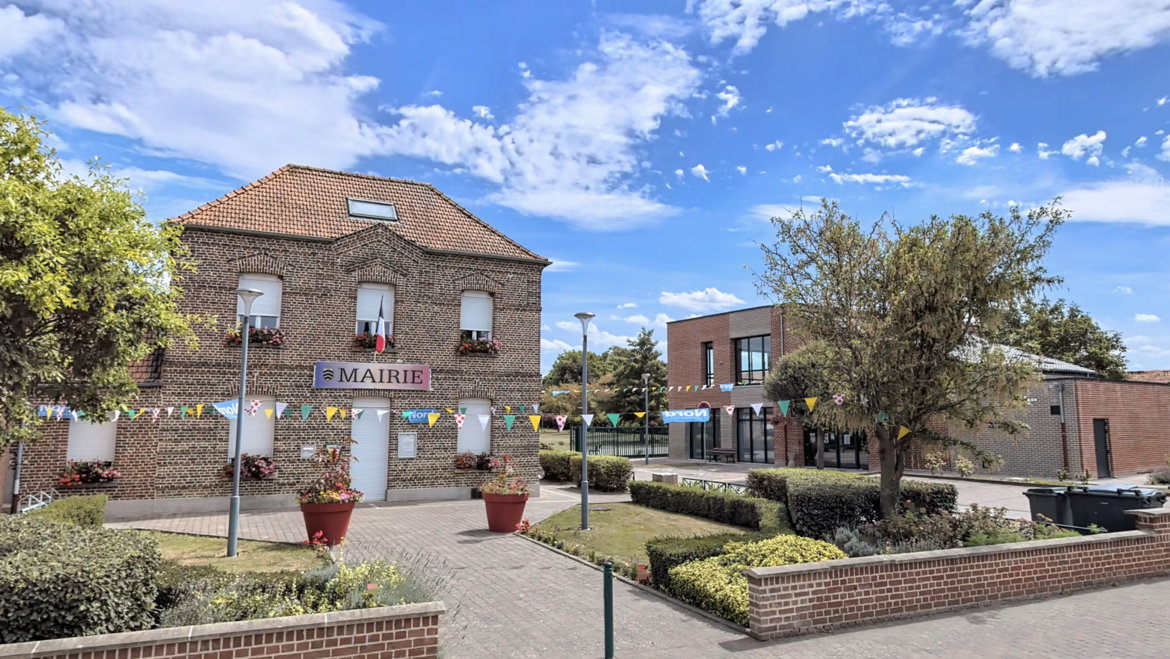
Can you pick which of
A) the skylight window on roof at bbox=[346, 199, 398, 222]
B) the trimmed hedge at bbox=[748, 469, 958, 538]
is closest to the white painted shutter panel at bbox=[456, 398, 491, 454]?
the skylight window on roof at bbox=[346, 199, 398, 222]

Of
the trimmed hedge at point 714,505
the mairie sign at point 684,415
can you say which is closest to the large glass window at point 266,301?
the trimmed hedge at point 714,505

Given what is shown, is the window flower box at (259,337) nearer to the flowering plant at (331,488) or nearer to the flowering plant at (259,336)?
the flowering plant at (259,336)

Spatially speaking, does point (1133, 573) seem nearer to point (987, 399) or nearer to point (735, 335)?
point (987, 399)

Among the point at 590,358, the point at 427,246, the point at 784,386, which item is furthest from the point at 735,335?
the point at 590,358

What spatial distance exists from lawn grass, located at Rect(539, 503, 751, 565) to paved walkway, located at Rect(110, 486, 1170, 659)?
1246 mm

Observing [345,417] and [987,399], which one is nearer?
[987,399]

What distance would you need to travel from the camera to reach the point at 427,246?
1847 cm

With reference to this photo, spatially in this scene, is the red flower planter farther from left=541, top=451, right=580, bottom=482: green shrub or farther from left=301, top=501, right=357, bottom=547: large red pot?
left=541, top=451, right=580, bottom=482: green shrub

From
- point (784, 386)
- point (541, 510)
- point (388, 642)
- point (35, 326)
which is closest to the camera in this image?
point (388, 642)

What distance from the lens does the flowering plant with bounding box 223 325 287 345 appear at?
16.2 metres

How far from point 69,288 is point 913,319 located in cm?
1154

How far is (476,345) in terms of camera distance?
1856 centimetres

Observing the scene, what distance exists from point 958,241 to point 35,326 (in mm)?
12667

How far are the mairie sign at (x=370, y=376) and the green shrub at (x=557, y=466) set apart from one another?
7.06 m
